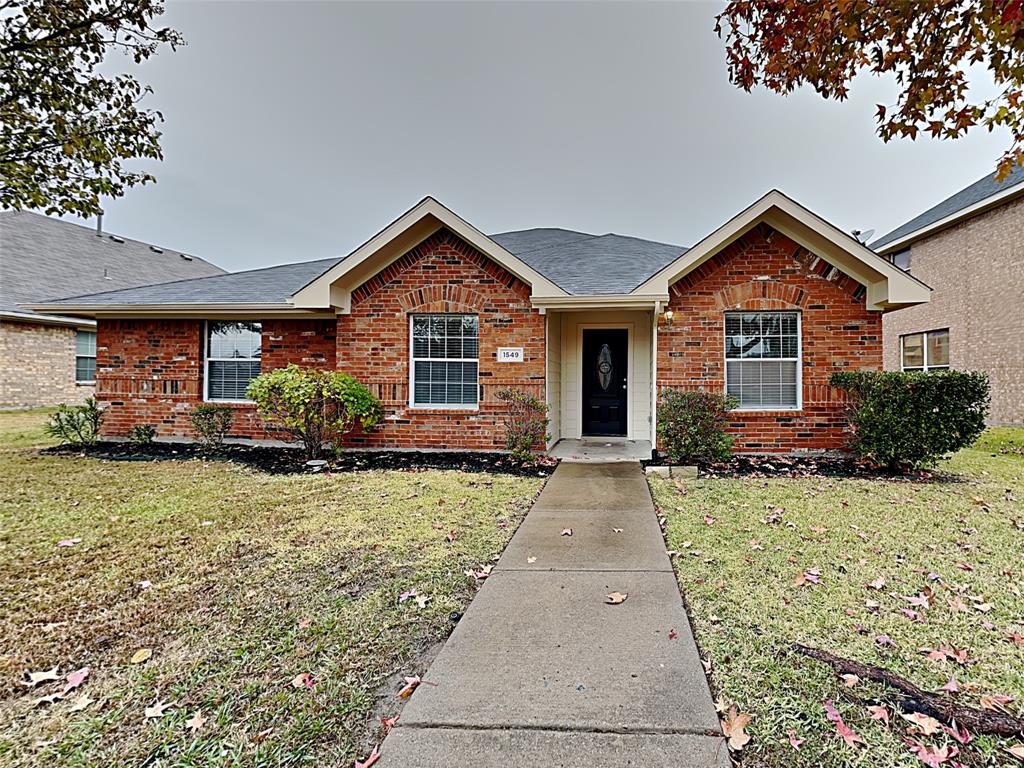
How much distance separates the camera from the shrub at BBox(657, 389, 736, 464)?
28.1 ft

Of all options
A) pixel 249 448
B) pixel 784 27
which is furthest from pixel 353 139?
pixel 784 27

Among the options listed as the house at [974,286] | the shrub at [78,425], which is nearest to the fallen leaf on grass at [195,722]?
the shrub at [78,425]

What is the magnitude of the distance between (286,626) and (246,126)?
19.1m

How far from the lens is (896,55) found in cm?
469

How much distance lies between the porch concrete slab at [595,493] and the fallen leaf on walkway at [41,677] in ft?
14.0

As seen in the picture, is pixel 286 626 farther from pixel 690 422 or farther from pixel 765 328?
pixel 765 328

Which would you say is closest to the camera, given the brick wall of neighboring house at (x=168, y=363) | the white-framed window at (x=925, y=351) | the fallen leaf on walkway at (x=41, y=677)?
the fallen leaf on walkway at (x=41, y=677)

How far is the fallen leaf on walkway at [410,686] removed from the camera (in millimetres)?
2539

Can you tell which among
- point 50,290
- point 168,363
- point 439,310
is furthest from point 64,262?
point 439,310

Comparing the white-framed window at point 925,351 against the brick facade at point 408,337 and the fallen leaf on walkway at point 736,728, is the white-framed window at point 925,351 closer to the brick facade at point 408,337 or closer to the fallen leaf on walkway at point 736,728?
the brick facade at point 408,337

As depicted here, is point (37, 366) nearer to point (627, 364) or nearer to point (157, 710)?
point (627, 364)

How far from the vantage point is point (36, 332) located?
57.1 ft

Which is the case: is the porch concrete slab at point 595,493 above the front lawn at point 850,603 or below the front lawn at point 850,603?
above

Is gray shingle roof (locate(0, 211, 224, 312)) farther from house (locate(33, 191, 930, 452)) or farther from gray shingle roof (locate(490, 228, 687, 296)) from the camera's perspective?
gray shingle roof (locate(490, 228, 687, 296))
